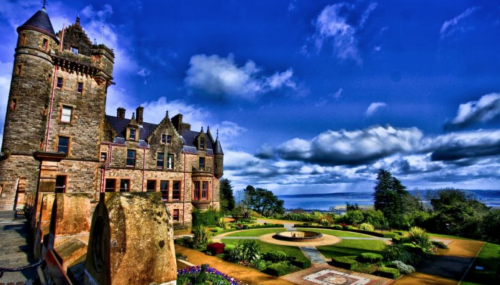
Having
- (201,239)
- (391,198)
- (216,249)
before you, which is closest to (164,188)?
(201,239)

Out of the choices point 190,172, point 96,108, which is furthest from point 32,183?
point 190,172

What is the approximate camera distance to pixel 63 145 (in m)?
25.0

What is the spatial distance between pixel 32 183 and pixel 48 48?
46.0 ft

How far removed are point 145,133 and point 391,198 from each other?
46.5 m

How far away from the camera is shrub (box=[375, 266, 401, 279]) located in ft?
A: 45.7

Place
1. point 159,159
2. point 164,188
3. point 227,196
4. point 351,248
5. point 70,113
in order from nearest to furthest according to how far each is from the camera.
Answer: point 351,248 < point 70,113 < point 164,188 < point 159,159 < point 227,196

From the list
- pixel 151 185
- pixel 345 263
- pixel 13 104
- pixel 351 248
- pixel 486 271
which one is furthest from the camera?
pixel 151 185

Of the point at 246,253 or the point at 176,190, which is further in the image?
the point at 176,190

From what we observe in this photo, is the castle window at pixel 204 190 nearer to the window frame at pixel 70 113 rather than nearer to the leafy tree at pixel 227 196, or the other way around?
the window frame at pixel 70 113

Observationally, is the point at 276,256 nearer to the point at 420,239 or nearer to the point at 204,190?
the point at 420,239

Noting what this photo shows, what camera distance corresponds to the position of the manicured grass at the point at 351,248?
19.8 meters

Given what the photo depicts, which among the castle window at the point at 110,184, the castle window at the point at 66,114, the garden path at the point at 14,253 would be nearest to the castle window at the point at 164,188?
the castle window at the point at 110,184

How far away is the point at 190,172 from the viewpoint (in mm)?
36594

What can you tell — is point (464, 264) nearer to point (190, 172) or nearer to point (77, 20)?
point (190, 172)
